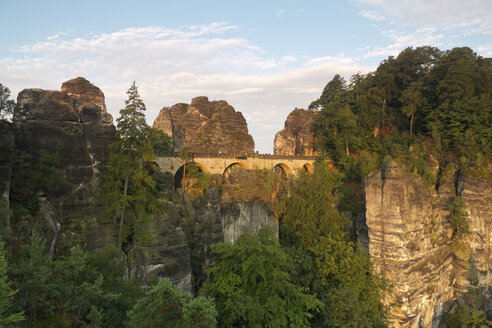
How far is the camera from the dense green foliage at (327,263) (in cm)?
1673

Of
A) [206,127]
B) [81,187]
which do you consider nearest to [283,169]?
[206,127]

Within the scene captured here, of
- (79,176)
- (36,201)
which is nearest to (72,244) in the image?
(36,201)

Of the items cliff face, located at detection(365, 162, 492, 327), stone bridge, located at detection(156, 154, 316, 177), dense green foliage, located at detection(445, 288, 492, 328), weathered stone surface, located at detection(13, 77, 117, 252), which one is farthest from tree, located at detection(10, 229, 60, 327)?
dense green foliage, located at detection(445, 288, 492, 328)

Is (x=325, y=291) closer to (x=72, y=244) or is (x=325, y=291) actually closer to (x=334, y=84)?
(x=72, y=244)

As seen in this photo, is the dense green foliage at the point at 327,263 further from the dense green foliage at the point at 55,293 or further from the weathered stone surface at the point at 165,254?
the dense green foliage at the point at 55,293

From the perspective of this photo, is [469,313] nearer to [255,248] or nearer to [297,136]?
[255,248]

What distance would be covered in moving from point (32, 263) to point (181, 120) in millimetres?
54460

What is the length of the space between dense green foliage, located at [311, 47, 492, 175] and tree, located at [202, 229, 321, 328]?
27017mm

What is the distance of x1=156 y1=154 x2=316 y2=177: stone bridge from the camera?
39.1m

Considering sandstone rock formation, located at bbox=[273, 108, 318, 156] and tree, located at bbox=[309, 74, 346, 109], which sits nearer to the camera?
sandstone rock formation, located at bbox=[273, 108, 318, 156]

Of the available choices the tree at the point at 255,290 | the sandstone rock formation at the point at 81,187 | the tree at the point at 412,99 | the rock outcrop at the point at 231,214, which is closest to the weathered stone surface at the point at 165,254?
the sandstone rock formation at the point at 81,187

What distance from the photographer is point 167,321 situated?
320 inches

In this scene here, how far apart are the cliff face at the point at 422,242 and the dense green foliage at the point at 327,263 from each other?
6.97 ft

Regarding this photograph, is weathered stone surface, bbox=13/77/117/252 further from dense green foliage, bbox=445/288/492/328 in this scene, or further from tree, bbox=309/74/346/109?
tree, bbox=309/74/346/109
